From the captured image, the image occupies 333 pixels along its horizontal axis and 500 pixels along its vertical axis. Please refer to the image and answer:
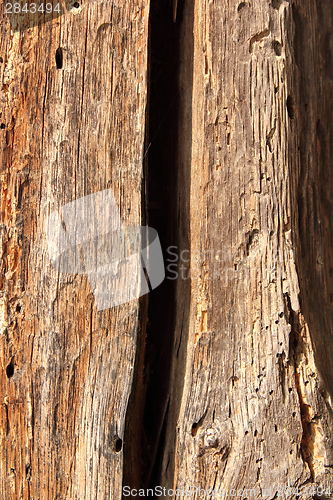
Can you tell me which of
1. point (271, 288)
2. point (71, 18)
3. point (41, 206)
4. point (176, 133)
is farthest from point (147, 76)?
point (271, 288)

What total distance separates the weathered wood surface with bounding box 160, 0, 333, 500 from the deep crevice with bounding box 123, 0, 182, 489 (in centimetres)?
10

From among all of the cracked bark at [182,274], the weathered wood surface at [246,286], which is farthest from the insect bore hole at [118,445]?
the weathered wood surface at [246,286]

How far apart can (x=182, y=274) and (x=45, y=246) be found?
529 mm

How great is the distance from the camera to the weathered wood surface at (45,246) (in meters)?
1.19

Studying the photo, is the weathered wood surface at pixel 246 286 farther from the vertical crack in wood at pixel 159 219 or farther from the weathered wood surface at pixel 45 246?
the weathered wood surface at pixel 45 246

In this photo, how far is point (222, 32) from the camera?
3.92ft

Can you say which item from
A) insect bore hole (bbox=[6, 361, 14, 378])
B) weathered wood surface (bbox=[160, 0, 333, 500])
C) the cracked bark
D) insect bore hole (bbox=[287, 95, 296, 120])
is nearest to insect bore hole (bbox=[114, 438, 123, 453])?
the cracked bark

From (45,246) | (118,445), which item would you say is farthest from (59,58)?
(118,445)

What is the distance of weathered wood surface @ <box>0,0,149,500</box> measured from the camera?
3.89ft

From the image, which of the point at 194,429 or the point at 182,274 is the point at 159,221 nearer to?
the point at 182,274

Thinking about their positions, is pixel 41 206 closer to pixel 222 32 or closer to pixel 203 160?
pixel 203 160

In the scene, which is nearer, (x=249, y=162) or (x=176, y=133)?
(x=249, y=162)

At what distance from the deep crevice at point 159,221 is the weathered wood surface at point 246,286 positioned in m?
0.10

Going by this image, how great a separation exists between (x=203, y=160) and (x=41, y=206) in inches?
24.8
